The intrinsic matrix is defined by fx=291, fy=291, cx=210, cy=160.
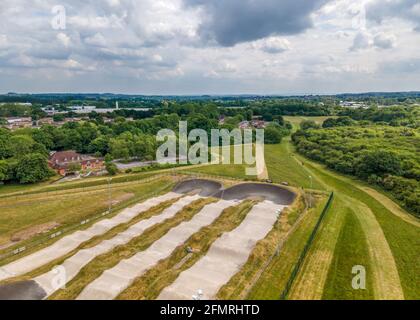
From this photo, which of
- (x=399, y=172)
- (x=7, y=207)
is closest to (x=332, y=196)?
(x=399, y=172)

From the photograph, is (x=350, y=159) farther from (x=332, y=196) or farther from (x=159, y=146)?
(x=159, y=146)

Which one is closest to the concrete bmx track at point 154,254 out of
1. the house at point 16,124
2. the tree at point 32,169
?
the tree at point 32,169

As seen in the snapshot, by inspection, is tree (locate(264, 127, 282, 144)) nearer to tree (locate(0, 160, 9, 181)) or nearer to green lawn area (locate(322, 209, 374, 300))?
green lawn area (locate(322, 209, 374, 300))

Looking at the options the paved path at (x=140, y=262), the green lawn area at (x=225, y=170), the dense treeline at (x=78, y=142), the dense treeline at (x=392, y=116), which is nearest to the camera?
the paved path at (x=140, y=262)

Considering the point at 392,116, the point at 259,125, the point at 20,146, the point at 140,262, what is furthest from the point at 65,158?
the point at 392,116

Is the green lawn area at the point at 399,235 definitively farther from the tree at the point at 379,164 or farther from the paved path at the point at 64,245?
the paved path at the point at 64,245
